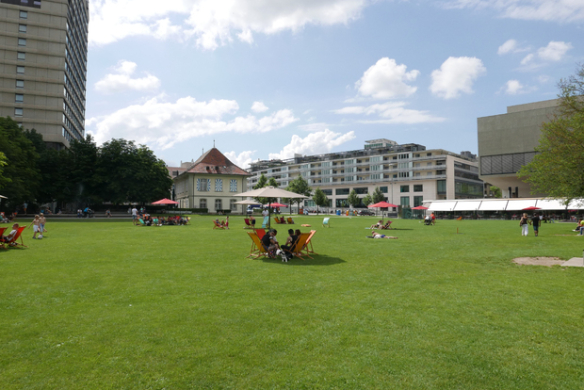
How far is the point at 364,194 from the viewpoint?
Answer: 9500cm

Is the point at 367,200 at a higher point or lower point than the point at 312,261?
higher

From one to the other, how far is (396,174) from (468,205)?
3369 cm

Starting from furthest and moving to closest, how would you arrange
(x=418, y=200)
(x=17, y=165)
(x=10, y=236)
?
1. (x=418, y=200)
2. (x=17, y=165)
3. (x=10, y=236)

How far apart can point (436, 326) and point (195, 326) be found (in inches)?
128

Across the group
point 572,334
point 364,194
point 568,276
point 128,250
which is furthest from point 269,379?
point 364,194

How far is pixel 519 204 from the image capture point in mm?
52312

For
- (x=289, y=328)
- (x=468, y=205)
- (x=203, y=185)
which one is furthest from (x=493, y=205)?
(x=289, y=328)

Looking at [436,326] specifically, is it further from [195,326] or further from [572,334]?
[195,326]

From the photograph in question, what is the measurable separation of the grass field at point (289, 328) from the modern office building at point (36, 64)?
5867 centimetres

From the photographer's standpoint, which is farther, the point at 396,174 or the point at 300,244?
the point at 396,174

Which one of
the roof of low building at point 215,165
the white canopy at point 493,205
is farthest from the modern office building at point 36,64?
the white canopy at point 493,205

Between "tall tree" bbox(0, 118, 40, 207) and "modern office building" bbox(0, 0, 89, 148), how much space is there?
64.7ft

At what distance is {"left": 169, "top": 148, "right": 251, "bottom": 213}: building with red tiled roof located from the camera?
207 ft

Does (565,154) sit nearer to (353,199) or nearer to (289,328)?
(289,328)
